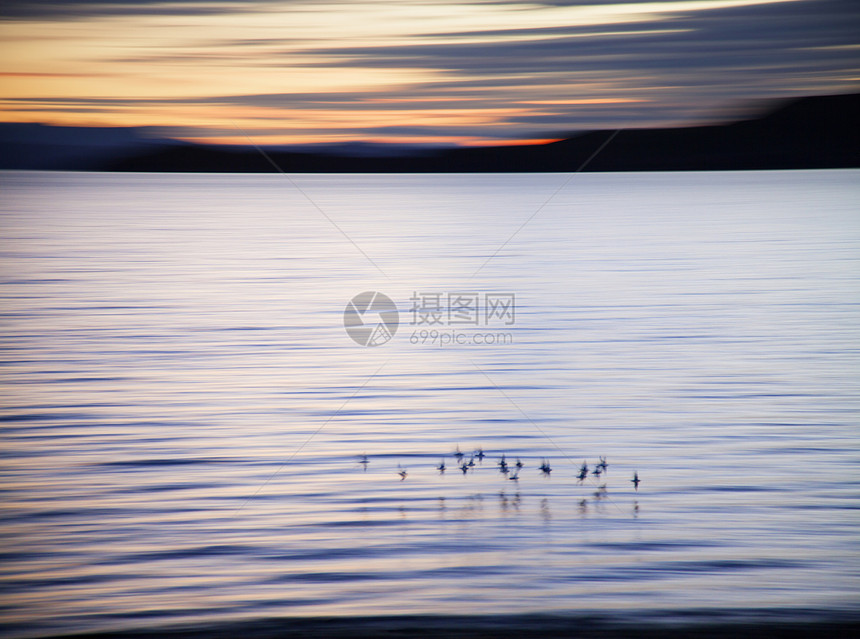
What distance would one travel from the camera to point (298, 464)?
26.2 feet

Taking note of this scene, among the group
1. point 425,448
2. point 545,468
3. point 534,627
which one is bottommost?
point 534,627

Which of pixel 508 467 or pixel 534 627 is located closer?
pixel 534 627

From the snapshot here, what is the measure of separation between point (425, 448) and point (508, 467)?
884 millimetres

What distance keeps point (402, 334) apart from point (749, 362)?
5.29m

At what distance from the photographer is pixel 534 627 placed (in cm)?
472

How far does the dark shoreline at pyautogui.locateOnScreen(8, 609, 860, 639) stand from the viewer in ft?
15.1

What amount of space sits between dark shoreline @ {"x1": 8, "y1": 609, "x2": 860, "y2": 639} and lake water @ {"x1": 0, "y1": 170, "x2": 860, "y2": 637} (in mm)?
145

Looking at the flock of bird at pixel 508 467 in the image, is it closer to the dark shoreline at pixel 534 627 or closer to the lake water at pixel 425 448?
the lake water at pixel 425 448

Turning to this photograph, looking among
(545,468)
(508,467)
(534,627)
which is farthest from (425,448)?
(534,627)

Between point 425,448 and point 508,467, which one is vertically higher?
point 425,448

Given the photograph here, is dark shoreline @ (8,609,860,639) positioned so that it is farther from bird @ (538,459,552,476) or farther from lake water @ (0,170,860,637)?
bird @ (538,459,552,476)

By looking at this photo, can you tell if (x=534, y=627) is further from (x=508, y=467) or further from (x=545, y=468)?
(x=508, y=467)

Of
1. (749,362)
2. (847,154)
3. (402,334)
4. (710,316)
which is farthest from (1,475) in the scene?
(847,154)

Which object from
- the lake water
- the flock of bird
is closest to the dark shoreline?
the lake water
